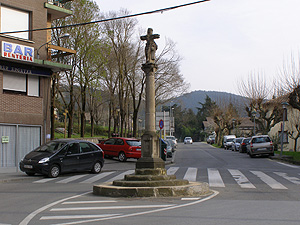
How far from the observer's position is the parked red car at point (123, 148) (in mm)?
26156

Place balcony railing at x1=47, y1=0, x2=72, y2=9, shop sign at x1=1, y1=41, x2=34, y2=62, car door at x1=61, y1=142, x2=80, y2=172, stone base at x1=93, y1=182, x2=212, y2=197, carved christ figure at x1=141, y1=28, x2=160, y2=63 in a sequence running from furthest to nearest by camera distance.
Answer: balcony railing at x1=47, y1=0, x2=72, y2=9 → shop sign at x1=1, y1=41, x2=34, y2=62 → car door at x1=61, y1=142, x2=80, y2=172 → carved christ figure at x1=141, y1=28, x2=160, y2=63 → stone base at x1=93, y1=182, x2=212, y2=197

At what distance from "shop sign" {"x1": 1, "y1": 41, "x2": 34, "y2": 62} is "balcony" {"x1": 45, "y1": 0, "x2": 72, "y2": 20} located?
342 centimetres

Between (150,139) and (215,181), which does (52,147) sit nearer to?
(150,139)

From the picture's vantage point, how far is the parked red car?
26.2 meters

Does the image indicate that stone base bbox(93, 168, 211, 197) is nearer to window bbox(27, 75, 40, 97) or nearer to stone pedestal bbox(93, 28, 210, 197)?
stone pedestal bbox(93, 28, 210, 197)

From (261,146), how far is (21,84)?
62.2ft

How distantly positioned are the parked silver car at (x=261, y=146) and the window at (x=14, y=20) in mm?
19154

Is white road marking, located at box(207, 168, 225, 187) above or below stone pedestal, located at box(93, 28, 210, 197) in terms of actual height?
below

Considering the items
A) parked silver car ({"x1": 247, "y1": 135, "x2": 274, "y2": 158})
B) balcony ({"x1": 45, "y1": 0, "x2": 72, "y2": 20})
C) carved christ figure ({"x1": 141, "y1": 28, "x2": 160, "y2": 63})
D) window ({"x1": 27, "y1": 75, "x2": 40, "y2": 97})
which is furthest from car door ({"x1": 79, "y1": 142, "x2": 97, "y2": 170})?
parked silver car ({"x1": 247, "y1": 135, "x2": 274, "y2": 158})

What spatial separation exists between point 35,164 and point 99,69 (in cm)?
2058

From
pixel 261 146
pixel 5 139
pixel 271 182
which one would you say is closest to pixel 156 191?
pixel 271 182

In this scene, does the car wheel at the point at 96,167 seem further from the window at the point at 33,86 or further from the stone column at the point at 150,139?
the stone column at the point at 150,139

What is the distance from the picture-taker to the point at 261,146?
100 feet

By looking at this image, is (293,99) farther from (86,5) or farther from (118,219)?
(118,219)
